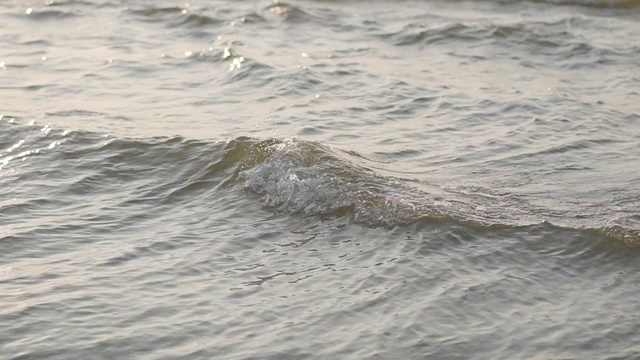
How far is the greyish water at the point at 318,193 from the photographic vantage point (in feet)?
15.7

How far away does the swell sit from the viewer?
19.7 ft

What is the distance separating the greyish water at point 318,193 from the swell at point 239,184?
0.7 inches

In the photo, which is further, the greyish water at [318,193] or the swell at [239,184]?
the swell at [239,184]

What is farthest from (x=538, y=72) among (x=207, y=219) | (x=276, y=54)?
(x=207, y=219)

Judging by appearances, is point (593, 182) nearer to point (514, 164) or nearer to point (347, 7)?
point (514, 164)

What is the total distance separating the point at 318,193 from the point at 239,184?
0.57 metres

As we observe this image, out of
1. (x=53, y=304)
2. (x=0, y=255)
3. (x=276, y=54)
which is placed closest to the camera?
(x=53, y=304)

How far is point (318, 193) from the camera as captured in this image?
20.9 feet

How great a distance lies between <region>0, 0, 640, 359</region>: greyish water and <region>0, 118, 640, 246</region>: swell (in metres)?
0.02

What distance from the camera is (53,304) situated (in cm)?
499

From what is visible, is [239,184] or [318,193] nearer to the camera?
[318,193]

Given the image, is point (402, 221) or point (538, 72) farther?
point (538, 72)

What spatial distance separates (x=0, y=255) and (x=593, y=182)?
3.38 meters

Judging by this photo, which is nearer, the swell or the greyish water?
the greyish water
